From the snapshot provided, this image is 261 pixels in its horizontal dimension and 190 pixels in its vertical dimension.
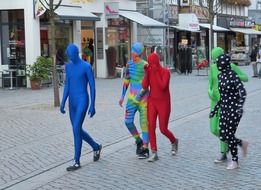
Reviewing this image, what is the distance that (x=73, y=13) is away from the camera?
2522cm

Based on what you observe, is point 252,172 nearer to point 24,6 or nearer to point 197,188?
point 197,188

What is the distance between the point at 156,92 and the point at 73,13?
17379 millimetres

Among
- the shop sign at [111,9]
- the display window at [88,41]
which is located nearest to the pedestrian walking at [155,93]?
the display window at [88,41]

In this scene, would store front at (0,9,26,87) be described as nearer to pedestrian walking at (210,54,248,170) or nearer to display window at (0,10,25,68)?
display window at (0,10,25,68)

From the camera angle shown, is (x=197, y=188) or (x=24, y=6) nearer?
(x=197, y=188)

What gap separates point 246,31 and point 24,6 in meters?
30.3

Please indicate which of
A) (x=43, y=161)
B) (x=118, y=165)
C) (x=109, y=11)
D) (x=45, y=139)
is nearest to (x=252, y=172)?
(x=118, y=165)

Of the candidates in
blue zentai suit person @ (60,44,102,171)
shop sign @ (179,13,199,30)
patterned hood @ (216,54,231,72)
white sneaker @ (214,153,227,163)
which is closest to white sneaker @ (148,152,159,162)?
white sneaker @ (214,153,227,163)

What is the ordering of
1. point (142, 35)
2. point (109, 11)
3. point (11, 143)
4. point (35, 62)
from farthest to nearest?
point (142, 35)
point (109, 11)
point (35, 62)
point (11, 143)

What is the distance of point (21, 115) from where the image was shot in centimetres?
1441

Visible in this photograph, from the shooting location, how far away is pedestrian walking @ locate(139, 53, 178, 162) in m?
8.39

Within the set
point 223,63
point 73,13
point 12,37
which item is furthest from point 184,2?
point 223,63

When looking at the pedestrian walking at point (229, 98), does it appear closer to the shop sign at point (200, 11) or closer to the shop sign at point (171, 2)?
the shop sign at point (171, 2)

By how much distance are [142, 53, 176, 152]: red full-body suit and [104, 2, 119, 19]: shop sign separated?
20606mm
